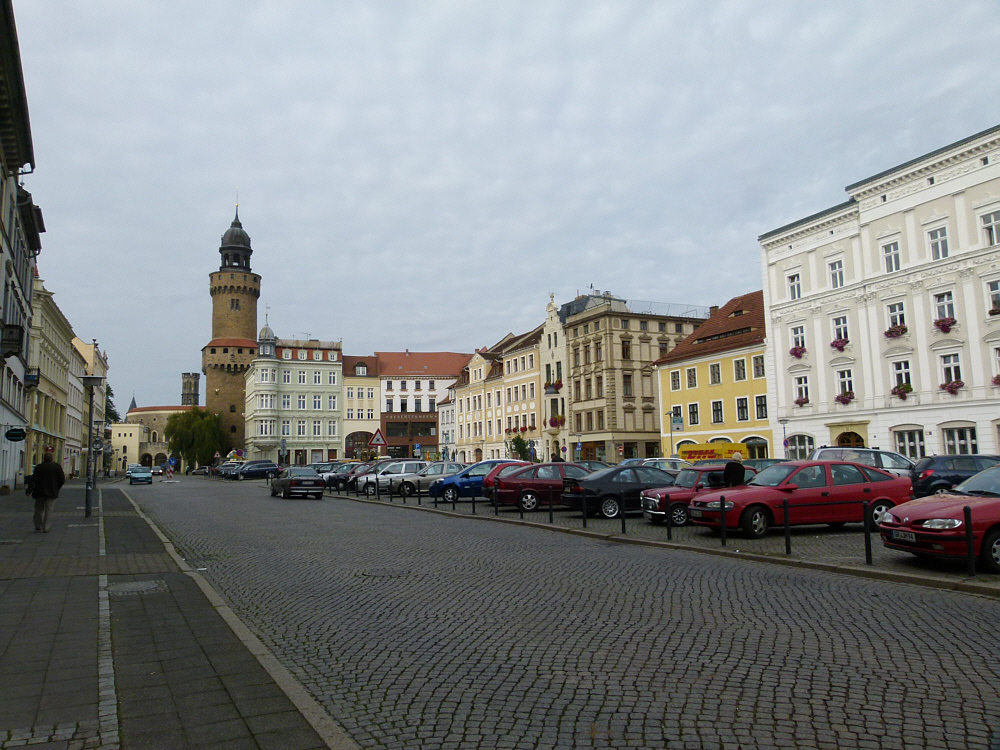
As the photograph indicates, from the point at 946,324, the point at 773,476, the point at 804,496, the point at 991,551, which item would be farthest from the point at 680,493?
the point at 946,324

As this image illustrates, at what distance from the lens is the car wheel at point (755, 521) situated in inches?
612

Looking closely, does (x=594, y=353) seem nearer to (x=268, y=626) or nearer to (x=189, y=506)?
(x=189, y=506)

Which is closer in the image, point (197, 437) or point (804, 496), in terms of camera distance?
point (804, 496)

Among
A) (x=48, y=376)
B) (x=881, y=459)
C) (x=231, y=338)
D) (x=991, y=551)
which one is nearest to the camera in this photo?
(x=991, y=551)

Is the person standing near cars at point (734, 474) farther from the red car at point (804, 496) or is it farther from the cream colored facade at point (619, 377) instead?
the cream colored facade at point (619, 377)

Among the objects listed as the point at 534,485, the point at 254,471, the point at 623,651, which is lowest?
the point at 623,651

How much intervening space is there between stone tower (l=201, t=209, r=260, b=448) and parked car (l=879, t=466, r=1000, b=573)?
109690mm

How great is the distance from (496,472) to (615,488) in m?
7.21

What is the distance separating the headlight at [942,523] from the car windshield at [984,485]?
1.89m

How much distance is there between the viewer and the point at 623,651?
680 cm

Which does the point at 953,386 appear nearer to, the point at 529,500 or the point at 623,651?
the point at 529,500

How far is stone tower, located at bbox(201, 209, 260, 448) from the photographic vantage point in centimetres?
11244

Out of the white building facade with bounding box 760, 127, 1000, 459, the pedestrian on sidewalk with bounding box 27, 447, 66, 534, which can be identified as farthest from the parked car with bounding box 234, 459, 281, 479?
the pedestrian on sidewalk with bounding box 27, 447, 66, 534

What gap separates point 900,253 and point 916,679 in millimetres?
37427
